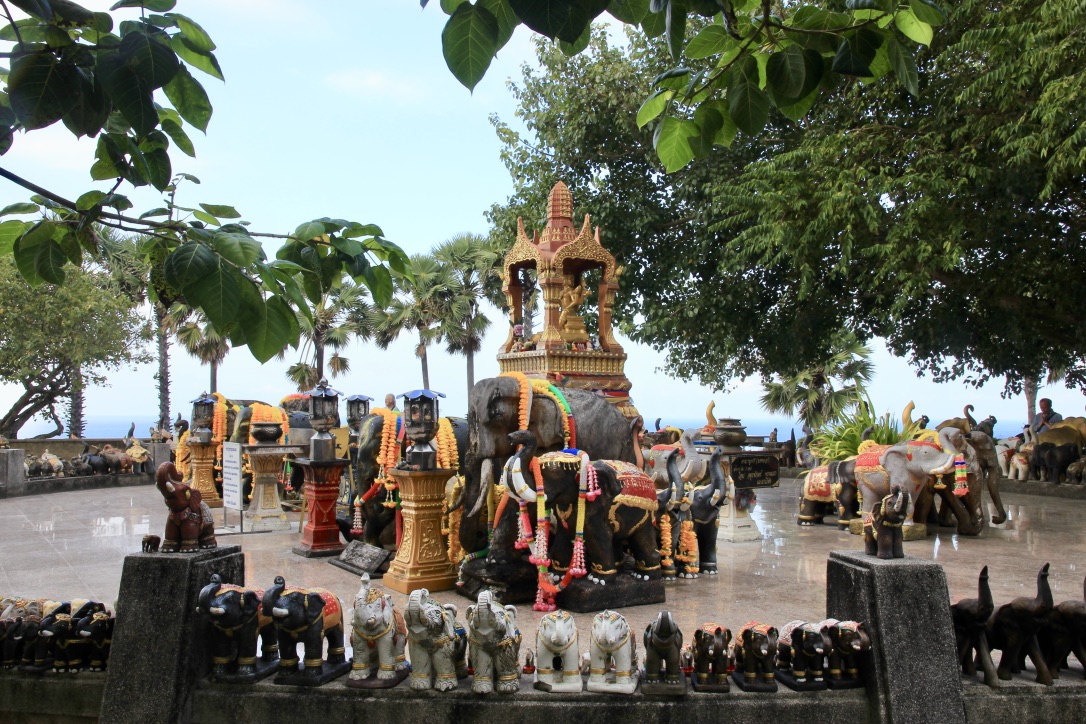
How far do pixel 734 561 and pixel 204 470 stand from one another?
9.12 metres

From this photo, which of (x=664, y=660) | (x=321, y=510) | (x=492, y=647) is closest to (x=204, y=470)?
(x=321, y=510)

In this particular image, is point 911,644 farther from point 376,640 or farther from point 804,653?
point 376,640

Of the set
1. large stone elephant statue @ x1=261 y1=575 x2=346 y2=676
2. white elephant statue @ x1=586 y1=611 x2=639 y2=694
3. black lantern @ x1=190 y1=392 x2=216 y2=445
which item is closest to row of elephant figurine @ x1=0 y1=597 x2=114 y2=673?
large stone elephant statue @ x1=261 y1=575 x2=346 y2=676

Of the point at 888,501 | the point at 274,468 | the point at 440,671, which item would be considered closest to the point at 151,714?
the point at 440,671

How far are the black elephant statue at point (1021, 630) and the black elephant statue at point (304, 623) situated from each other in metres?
3.30

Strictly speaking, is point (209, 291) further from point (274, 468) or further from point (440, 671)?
point (274, 468)

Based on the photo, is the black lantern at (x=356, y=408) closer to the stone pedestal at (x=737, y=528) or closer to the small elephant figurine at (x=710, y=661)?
the stone pedestal at (x=737, y=528)

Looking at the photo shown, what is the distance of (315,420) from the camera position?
370 inches

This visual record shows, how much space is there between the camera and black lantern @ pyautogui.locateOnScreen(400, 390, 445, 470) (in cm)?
686

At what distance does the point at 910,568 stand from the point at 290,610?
3.05m

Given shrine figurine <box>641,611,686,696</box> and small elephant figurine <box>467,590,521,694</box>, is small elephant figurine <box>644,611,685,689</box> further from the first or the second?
small elephant figurine <box>467,590,521,694</box>

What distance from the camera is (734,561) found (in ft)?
→ 26.7

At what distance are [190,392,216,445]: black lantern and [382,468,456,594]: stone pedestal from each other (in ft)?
23.7

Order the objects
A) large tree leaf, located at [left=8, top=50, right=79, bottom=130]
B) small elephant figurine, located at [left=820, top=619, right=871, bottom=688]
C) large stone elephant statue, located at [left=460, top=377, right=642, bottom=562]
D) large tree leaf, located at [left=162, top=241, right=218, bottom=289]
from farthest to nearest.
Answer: large stone elephant statue, located at [left=460, top=377, right=642, bottom=562]
small elephant figurine, located at [left=820, top=619, right=871, bottom=688]
large tree leaf, located at [left=8, top=50, right=79, bottom=130]
large tree leaf, located at [left=162, top=241, right=218, bottom=289]
